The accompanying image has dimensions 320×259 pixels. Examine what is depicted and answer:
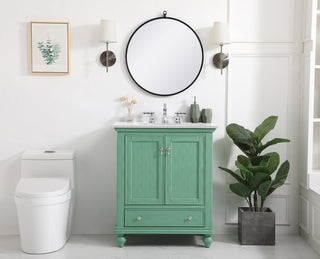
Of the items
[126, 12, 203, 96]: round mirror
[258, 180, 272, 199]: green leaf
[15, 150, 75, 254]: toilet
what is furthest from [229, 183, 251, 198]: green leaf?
[15, 150, 75, 254]: toilet

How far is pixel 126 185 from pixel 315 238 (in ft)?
5.15

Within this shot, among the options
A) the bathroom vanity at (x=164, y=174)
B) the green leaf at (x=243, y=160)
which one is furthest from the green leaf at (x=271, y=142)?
the bathroom vanity at (x=164, y=174)

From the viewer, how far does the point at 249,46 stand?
3.86 metres

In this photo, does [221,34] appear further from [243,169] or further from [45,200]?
[45,200]

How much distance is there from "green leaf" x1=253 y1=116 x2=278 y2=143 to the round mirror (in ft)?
2.32

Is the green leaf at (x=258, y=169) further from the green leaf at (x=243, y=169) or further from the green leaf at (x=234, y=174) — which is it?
the green leaf at (x=234, y=174)

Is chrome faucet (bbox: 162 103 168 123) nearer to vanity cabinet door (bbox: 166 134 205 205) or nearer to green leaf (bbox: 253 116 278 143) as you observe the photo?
vanity cabinet door (bbox: 166 134 205 205)

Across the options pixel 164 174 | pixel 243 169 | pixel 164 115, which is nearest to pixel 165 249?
pixel 164 174

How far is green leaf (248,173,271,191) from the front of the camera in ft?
11.4

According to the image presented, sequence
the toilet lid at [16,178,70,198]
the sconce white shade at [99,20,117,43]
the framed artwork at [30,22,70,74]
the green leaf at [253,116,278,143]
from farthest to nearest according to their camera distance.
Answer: the framed artwork at [30,22,70,74], the sconce white shade at [99,20,117,43], the green leaf at [253,116,278,143], the toilet lid at [16,178,70,198]

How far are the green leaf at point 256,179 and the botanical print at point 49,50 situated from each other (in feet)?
6.38

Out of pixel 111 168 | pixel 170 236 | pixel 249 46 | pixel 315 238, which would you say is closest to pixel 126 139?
pixel 111 168

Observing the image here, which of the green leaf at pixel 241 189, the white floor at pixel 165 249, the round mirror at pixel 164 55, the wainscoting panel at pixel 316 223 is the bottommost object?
the white floor at pixel 165 249

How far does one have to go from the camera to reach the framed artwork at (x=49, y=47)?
3.81m
